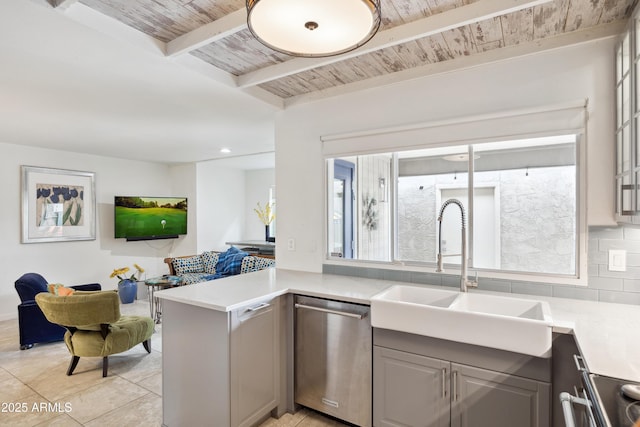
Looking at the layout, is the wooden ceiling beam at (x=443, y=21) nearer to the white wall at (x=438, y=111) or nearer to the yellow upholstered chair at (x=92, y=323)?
the white wall at (x=438, y=111)

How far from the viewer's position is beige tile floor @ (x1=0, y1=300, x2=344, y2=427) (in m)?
2.21

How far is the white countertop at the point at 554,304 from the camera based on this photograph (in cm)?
115

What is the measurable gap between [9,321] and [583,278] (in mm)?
6091

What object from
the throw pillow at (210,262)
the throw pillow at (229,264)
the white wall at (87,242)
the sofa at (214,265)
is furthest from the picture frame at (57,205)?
the throw pillow at (229,264)

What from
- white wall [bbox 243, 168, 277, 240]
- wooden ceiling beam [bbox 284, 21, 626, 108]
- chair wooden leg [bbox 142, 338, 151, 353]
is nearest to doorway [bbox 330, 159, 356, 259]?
wooden ceiling beam [bbox 284, 21, 626, 108]

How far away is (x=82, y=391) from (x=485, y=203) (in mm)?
3335

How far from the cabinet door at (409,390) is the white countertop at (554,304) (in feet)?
1.20

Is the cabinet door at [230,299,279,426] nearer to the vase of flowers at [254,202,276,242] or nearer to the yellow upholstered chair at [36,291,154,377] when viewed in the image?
the yellow upholstered chair at [36,291,154,377]

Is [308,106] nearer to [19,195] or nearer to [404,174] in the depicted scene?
[404,174]

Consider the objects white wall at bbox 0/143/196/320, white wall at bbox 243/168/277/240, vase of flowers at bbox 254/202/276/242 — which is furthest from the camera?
white wall at bbox 243/168/277/240

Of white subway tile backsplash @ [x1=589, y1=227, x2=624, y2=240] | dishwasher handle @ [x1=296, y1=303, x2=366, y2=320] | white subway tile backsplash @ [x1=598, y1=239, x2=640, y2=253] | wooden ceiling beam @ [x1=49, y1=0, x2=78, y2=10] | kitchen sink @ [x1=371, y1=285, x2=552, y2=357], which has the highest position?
wooden ceiling beam @ [x1=49, y1=0, x2=78, y2=10]

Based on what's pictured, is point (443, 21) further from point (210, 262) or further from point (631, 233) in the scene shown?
point (210, 262)

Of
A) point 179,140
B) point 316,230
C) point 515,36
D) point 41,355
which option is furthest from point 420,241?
point 41,355

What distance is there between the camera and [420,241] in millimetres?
2543
